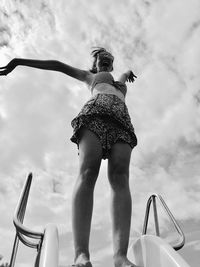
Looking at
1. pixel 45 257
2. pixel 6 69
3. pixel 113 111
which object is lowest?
pixel 45 257

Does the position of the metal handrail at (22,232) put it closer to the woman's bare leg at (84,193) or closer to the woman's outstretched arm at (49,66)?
the woman's bare leg at (84,193)

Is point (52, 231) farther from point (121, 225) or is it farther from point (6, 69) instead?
point (6, 69)

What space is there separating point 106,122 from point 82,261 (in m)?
0.75

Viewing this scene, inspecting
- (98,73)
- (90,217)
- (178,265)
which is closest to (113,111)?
(98,73)

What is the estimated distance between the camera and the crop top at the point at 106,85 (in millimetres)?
2020

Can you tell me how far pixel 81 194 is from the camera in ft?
5.05

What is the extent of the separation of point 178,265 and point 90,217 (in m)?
0.46

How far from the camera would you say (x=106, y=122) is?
70.6 inches

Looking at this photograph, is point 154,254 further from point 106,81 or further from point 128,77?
point 128,77

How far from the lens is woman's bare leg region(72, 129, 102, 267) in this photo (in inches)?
55.6

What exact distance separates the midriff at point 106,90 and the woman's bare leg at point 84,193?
14.4 inches

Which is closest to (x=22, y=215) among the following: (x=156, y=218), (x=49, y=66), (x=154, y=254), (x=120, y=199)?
(x=120, y=199)

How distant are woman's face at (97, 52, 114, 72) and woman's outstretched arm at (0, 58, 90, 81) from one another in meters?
0.11

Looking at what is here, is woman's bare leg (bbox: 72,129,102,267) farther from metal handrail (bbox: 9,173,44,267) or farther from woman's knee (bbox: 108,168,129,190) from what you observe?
metal handrail (bbox: 9,173,44,267)
